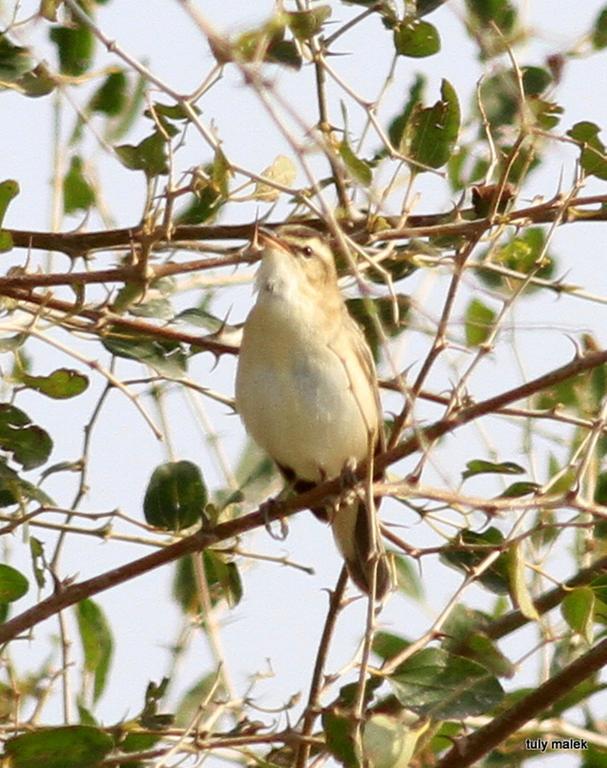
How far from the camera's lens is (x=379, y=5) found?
10.8 ft

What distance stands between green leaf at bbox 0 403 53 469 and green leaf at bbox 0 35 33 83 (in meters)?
0.71

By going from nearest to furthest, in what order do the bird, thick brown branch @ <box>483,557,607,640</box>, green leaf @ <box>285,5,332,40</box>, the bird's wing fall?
green leaf @ <box>285,5,332,40</box>
thick brown branch @ <box>483,557,607,640</box>
the bird's wing
the bird

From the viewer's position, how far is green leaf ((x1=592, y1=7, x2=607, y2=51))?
346 cm

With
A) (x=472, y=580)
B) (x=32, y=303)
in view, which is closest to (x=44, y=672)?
(x=32, y=303)

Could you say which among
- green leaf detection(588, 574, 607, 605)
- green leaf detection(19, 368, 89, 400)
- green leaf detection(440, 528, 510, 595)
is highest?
green leaf detection(19, 368, 89, 400)

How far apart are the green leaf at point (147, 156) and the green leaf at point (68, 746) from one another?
46.0 inches

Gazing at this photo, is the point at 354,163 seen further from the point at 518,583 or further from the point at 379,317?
the point at 518,583

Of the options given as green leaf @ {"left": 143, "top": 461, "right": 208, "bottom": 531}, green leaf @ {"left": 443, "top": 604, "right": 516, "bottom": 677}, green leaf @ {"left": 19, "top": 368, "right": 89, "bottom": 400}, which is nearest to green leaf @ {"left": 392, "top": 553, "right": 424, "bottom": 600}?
green leaf @ {"left": 443, "top": 604, "right": 516, "bottom": 677}

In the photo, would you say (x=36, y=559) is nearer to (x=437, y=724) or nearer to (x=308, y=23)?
(x=437, y=724)

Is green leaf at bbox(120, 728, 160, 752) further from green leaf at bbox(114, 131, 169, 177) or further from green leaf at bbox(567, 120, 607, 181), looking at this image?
green leaf at bbox(567, 120, 607, 181)

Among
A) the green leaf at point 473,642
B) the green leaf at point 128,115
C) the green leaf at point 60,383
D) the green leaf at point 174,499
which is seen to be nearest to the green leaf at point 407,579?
the green leaf at point 473,642

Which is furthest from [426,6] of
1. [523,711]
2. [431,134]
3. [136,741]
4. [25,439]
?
[136,741]

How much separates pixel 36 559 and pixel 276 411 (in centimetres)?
111

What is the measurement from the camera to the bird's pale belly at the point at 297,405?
14.0 feet
